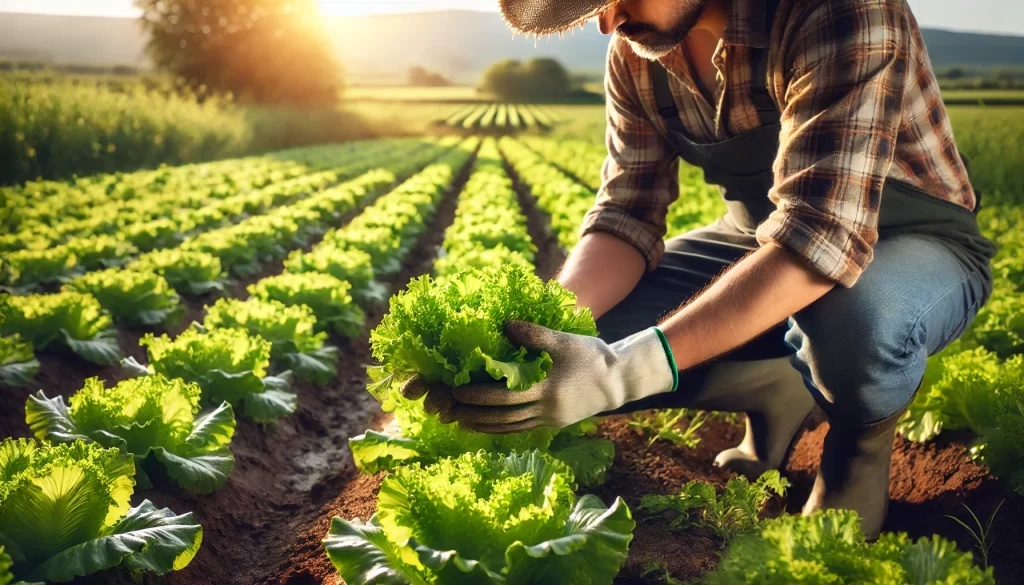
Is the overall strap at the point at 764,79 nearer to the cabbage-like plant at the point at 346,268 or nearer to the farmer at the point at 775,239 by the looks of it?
the farmer at the point at 775,239

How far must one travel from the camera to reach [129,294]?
5238 millimetres

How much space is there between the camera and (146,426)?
3.02 metres

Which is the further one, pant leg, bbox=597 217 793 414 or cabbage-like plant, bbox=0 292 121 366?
cabbage-like plant, bbox=0 292 121 366

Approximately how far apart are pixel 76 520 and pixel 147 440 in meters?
0.81

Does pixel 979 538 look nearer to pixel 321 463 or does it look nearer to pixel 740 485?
pixel 740 485

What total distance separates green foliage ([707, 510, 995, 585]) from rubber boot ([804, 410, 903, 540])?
96cm

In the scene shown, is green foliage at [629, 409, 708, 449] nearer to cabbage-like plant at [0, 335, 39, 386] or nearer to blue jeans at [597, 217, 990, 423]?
blue jeans at [597, 217, 990, 423]

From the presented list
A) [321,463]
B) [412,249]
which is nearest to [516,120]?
[412,249]

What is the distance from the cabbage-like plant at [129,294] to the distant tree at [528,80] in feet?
209

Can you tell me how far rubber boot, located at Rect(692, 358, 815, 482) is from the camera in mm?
3305

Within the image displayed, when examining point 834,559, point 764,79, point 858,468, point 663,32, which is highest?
point 663,32

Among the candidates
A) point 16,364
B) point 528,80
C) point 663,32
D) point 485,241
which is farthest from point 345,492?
point 528,80

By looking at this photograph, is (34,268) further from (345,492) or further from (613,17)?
(613,17)

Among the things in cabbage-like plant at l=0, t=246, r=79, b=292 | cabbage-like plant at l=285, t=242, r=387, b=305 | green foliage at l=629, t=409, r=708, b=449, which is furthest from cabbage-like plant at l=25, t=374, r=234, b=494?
cabbage-like plant at l=0, t=246, r=79, b=292
